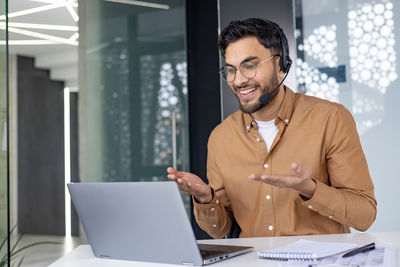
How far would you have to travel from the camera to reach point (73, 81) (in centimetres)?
361

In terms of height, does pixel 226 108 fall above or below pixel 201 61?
below

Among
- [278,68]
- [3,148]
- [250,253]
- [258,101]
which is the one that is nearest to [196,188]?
[250,253]

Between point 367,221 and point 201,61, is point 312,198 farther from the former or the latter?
point 201,61

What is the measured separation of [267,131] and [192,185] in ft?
1.78

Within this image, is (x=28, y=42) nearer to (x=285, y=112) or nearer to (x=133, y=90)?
(x=133, y=90)

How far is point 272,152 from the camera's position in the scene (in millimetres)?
2041

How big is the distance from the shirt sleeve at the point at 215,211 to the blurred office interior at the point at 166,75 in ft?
4.10

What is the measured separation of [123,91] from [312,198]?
2249 mm

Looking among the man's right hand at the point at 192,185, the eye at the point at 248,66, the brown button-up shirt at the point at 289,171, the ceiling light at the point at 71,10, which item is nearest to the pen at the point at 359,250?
the brown button-up shirt at the point at 289,171

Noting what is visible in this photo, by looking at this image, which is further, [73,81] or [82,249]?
[73,81]

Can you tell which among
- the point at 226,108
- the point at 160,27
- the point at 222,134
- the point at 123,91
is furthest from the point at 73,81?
the point at 222,134

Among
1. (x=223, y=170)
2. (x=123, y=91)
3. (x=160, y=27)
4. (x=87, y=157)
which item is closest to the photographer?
(x=223, y=170)

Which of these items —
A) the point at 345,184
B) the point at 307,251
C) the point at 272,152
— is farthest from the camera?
the point at 272,152

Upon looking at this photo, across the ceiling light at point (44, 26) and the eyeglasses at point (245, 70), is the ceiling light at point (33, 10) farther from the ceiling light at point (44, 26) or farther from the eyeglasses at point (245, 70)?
the eyeglasses at point (245, 70)
